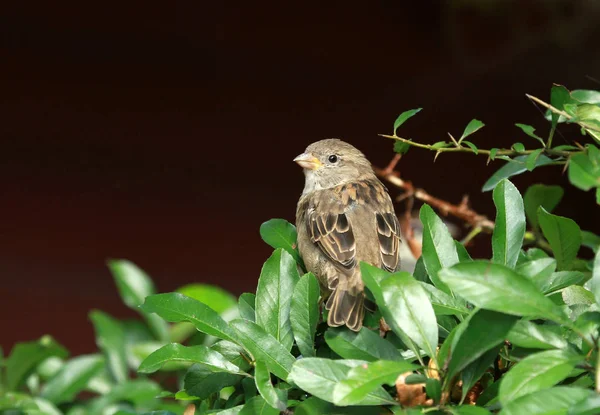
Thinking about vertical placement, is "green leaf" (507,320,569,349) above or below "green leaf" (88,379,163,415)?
above

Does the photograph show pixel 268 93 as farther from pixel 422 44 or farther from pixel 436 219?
pixel 436 219

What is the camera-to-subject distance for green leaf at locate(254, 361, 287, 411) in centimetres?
96

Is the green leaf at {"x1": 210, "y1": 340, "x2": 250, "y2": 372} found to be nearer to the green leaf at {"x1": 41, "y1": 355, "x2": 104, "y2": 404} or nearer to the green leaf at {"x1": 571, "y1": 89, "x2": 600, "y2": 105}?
the green leaf at {"x1": 571, "y1": 89, "x2": 600, "y2": 105}

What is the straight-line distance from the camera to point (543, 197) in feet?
5.26

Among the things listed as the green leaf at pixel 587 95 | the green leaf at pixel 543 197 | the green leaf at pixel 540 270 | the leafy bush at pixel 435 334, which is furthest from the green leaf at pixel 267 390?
the green leaf at pixel 543 197

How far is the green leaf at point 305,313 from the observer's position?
1072 mm

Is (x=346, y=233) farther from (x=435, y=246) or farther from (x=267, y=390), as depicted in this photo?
(x=267, y=390)

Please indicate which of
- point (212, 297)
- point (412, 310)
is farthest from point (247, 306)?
point (212, 297)

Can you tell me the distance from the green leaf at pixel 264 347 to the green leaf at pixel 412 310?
179 mm

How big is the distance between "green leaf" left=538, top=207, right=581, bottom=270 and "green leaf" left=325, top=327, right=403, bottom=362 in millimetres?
401

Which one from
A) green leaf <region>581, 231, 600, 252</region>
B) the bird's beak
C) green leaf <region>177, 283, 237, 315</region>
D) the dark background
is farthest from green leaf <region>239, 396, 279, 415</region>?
the dark background

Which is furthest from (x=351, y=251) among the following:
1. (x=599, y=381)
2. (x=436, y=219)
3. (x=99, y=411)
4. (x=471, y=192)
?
(x=471, y=192)

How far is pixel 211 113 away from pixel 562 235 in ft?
9.01

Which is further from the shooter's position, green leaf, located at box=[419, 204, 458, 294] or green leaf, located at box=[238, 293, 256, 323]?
green leaf, located at box=[238, 293, 256, 323]
